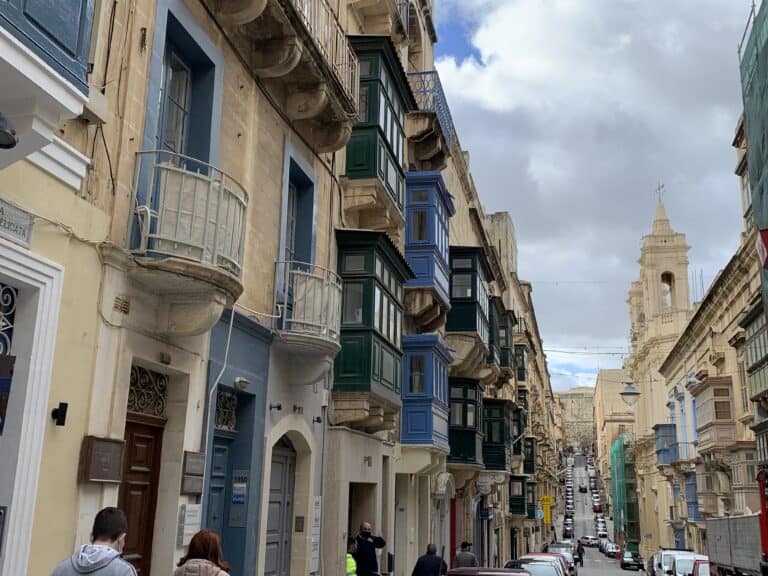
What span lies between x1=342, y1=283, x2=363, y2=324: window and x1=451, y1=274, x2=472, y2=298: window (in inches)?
485

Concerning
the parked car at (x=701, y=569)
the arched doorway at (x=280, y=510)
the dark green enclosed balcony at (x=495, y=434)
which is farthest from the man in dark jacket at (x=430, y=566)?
the dark green enclosed balcony at (x=495, y=434)

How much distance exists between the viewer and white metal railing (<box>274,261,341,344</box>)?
38.2 feet

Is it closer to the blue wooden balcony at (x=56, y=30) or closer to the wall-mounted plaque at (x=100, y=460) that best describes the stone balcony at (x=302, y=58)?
the blue wooden balcony at (x=56, y=30)

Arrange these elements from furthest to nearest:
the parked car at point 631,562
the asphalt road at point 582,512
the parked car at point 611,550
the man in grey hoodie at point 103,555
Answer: the asphalt road at point 582,512 < the parked car at point 611,550 < the parked car at point 631,562 < the man in grey hoodie at point 103,555

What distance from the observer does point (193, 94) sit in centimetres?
974

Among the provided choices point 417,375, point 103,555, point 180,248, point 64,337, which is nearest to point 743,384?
point 417,375

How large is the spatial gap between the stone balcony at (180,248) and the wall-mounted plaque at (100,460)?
132cm

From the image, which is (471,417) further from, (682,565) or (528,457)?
(528,457)

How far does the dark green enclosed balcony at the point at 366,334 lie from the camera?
1401cm

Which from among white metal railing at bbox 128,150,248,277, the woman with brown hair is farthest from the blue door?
the woman with brown hair

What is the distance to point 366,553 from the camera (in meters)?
13.7

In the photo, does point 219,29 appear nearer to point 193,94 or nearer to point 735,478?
point 193,94

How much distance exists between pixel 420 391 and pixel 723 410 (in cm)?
2090

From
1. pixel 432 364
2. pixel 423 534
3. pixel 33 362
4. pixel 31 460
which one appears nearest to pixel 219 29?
pixel 33 362
